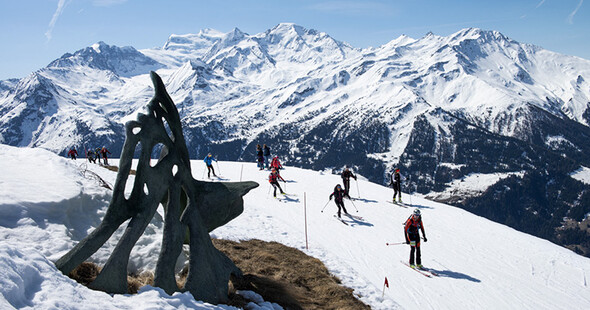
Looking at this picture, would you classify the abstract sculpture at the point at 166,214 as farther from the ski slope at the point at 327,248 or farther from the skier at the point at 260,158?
the skier at the point at 260,158

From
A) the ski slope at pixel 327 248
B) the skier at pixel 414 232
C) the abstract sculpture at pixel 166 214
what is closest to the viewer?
the ski slope at pixel 327 248

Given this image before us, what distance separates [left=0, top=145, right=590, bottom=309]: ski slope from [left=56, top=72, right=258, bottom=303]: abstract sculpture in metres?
0.74

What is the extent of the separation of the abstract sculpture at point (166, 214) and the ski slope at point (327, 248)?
0.74 m

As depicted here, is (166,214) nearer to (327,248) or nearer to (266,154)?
(327,248)

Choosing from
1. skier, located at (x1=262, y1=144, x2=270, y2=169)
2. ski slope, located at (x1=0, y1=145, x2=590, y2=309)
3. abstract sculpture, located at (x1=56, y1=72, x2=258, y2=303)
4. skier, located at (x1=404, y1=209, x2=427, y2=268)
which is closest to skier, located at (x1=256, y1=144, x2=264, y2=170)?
skier, located at (x1=262, y1=144, x2=270, y2=169)

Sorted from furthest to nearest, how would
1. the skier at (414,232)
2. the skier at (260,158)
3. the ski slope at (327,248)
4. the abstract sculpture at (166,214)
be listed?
the skier at (260,158) < the skier at (414,232) < the abstract sculpture at (166,214) < the ski slope at (327,248)

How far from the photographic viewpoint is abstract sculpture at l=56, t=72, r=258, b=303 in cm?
862

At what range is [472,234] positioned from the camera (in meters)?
24.9

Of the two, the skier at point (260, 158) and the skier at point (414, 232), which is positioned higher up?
the skier at point (260, 158)

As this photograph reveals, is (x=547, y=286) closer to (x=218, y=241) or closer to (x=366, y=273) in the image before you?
(x=366, y=273)

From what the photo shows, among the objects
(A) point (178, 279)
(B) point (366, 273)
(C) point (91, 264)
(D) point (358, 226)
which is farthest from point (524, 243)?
(C) point (91, 264)

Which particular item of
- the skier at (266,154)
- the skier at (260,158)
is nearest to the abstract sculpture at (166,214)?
the skier at (266,154)

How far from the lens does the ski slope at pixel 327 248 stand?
7410 mm

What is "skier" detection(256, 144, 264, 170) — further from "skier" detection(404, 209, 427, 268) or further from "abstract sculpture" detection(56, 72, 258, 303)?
"abstract sculpture" detection(56, 72, 258, 303)
